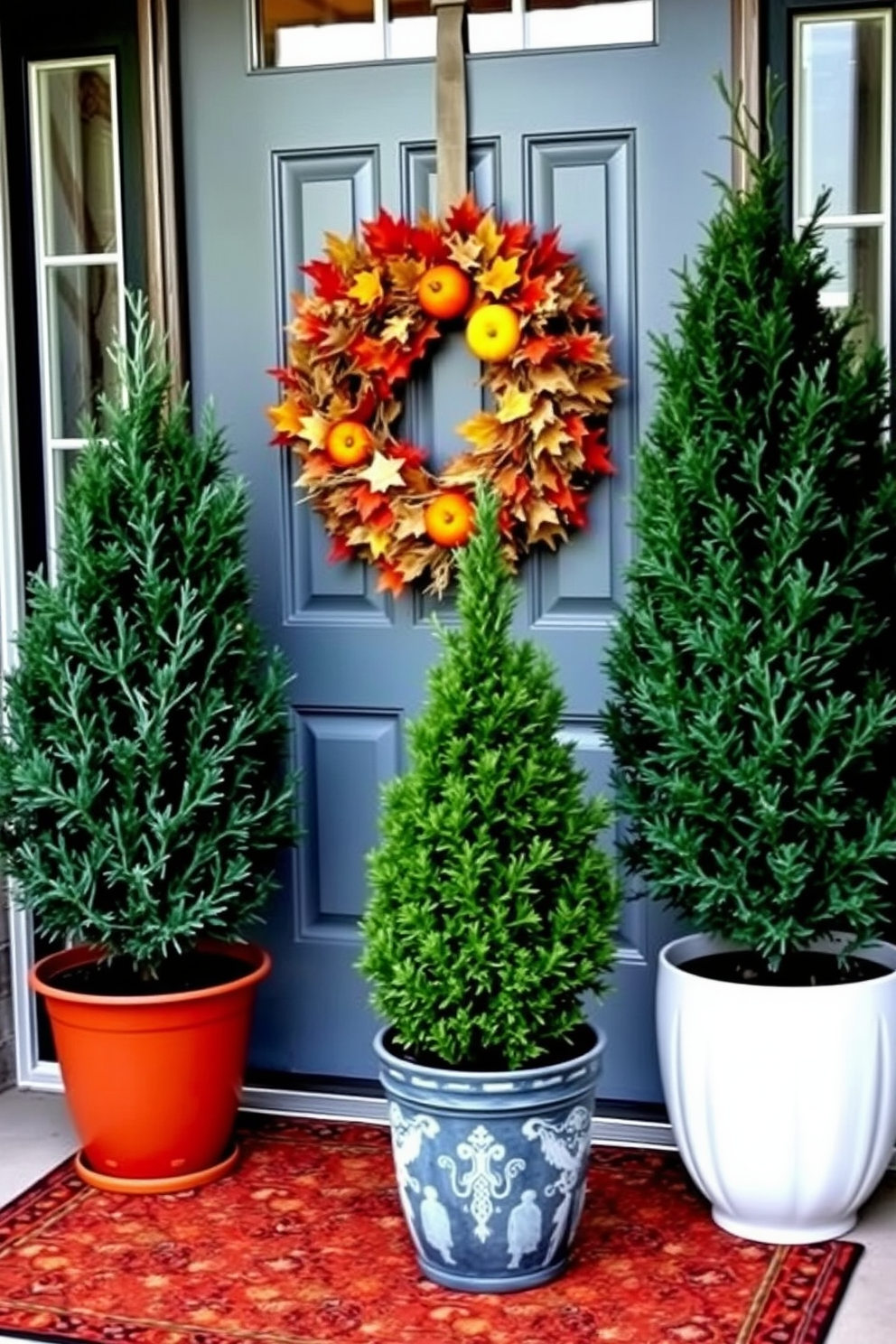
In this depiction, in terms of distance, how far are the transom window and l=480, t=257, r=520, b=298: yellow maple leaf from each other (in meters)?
0.41

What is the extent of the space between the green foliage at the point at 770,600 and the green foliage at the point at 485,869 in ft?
0.72

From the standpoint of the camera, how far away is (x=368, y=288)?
3.16m

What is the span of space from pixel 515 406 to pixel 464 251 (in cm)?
29

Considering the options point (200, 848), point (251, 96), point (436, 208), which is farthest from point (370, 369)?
point (200, 848)

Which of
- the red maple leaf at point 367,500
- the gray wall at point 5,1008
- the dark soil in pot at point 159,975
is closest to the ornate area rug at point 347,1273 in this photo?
the dark soil in pot at point 159,975

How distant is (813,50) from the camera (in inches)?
122

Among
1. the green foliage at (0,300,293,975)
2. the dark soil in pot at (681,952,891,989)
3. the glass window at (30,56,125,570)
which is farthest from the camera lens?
the glass window at (30,56,125,570)

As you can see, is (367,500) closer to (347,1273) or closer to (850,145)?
(850,145)

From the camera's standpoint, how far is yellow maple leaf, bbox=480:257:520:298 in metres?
3.10

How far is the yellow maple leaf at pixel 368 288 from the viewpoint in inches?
124

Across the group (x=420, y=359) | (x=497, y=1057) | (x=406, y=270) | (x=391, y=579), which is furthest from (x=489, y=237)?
(x=497, y=1057)

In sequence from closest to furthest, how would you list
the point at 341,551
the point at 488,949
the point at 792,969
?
1. the point at 488,949
2. the point at 792,969
3. the point at 341,551

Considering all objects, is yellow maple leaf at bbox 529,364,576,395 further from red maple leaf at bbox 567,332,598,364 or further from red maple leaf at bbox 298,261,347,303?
red maple leaf at bbox 298,261,347,303

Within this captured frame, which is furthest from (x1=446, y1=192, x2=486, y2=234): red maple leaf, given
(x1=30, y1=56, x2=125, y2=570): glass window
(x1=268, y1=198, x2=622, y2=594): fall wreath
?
(x1=30, y1=56, x2=125, y2=570): glass window
